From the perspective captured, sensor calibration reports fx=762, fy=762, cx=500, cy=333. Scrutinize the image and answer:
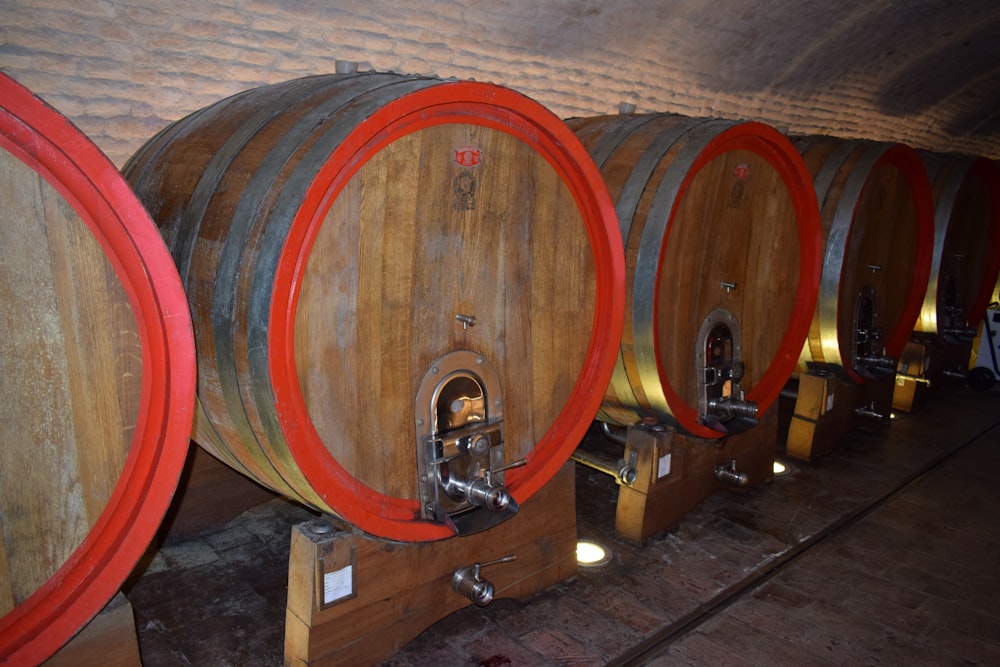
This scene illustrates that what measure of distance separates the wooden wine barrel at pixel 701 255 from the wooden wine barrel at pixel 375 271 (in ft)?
1.27

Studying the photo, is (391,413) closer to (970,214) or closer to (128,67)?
(128,67)

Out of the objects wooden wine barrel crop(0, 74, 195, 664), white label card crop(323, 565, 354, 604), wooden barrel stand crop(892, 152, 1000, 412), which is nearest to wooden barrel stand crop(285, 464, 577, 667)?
white label card crop(323, 565, 354, 604)

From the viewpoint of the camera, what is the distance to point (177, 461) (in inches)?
65.3

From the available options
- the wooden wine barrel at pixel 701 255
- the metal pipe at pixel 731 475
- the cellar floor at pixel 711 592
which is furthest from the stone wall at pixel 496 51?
the metal pipe at pixel 731 475

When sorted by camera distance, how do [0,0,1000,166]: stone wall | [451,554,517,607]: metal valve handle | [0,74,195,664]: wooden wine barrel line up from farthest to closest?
[0,0,1000,166]: stone wall, [451,554,517,607]: metal valve handle, [0,74,195,664]: wooden wine barrel

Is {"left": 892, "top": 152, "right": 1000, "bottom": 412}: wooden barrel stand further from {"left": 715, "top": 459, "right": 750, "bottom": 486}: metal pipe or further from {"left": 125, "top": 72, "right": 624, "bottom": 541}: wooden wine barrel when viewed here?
{"left": 125, "top": 72, "right": 624, "bottom": 541}: wooden wine barrel

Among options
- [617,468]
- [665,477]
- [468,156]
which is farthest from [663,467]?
[468,156]

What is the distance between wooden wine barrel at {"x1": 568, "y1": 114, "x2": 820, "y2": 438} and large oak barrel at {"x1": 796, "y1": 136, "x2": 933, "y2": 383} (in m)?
0.48

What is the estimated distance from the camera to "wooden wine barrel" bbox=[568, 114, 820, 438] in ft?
9.39

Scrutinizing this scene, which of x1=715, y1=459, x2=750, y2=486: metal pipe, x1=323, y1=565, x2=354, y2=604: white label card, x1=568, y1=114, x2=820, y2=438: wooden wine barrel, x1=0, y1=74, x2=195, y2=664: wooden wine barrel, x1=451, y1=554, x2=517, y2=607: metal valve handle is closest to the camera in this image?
x1=0, y1=74, x2=195, y2=664: wooden wine barrel

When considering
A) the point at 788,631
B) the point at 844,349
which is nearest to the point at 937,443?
the point at 844,349

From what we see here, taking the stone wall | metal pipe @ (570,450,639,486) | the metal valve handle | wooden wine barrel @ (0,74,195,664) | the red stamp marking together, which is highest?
the stone wall

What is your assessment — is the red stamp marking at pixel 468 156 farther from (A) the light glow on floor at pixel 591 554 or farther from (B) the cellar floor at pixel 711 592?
(A) the light glow on floor at pixel 591 554

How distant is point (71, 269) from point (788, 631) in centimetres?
244
